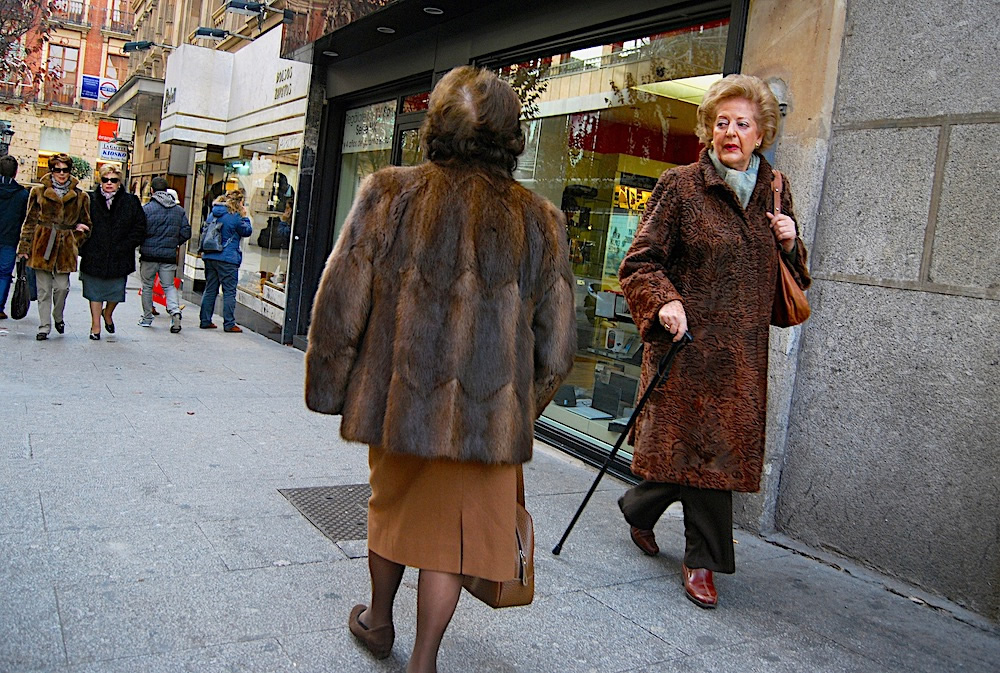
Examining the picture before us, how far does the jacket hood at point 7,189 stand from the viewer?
970cm

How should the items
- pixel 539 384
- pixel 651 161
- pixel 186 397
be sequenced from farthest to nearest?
pixel 186 397
pixel 651 161
pixel 539 384

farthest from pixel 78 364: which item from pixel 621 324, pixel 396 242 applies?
pixel 396 242

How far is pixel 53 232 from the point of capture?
916 cm

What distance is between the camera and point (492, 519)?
2.70 metres

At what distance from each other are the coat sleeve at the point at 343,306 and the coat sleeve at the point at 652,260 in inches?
53.5

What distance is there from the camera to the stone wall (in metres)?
3.96

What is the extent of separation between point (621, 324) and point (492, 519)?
383 centimetres

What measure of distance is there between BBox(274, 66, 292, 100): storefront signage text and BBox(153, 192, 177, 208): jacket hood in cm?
202

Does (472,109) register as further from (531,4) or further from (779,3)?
(531,4)

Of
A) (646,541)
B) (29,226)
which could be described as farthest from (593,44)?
(29,226)

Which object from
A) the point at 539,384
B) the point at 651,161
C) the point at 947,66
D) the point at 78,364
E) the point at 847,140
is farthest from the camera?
the point at 78,364

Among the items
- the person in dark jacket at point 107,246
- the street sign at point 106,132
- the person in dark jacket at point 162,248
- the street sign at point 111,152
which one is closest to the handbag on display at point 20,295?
the person in dark jacket at point 107,246

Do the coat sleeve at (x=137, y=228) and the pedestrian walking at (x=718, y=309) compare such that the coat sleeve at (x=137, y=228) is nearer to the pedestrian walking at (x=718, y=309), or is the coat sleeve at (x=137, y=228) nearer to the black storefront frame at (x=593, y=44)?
the black storefront frame at (x=593, y=44)

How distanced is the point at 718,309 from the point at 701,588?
1.12m
